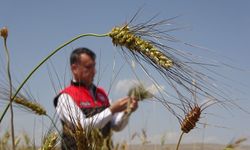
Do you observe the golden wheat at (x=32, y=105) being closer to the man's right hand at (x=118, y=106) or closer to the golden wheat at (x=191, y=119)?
the golden wheat at (x=191, y=119)

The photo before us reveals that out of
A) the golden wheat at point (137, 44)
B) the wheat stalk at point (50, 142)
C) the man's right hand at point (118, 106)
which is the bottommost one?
the man's right hand at point (118, 106)

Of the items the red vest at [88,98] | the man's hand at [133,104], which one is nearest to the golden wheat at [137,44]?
the red vest at [88,98]

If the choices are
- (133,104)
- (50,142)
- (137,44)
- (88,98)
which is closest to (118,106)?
(133,104)

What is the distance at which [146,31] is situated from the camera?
4.58 feet

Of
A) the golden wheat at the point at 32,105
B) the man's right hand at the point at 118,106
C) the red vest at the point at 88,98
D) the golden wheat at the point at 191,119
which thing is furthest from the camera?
the man's right hand at the point at 118,106

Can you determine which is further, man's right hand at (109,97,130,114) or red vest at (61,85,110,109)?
man's right hand at (109,97,130,114)

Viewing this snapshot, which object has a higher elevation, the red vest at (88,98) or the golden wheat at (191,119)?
the golden wheat at (191,119)

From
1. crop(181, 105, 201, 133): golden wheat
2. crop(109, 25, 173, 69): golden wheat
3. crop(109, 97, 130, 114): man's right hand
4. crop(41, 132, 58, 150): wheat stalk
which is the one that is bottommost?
crop(109, 97, 130, 114): man's right hand

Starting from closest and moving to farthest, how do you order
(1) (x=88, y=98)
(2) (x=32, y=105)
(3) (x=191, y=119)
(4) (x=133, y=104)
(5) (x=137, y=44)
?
(3) (x=191, y=119) → (5) (x=137, y=44) → (2) (x=32, y=105) → (4) (x=133, y=104) → (1) (x=88, y=98)

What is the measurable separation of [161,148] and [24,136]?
85 centimetres

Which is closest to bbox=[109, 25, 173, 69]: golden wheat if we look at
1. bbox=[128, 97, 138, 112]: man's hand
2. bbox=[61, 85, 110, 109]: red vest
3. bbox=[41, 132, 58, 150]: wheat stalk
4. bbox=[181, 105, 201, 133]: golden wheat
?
bbox=[181, 105, 201, 133]: golden wheat

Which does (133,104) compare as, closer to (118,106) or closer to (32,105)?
(118,106)

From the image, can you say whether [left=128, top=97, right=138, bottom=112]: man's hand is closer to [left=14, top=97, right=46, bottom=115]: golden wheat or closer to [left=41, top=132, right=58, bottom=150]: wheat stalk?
[left=14, top=97, right=46, bottom=115]: golden wheat

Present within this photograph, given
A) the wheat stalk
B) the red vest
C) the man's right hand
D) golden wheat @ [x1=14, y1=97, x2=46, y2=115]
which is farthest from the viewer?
the man's right hand
